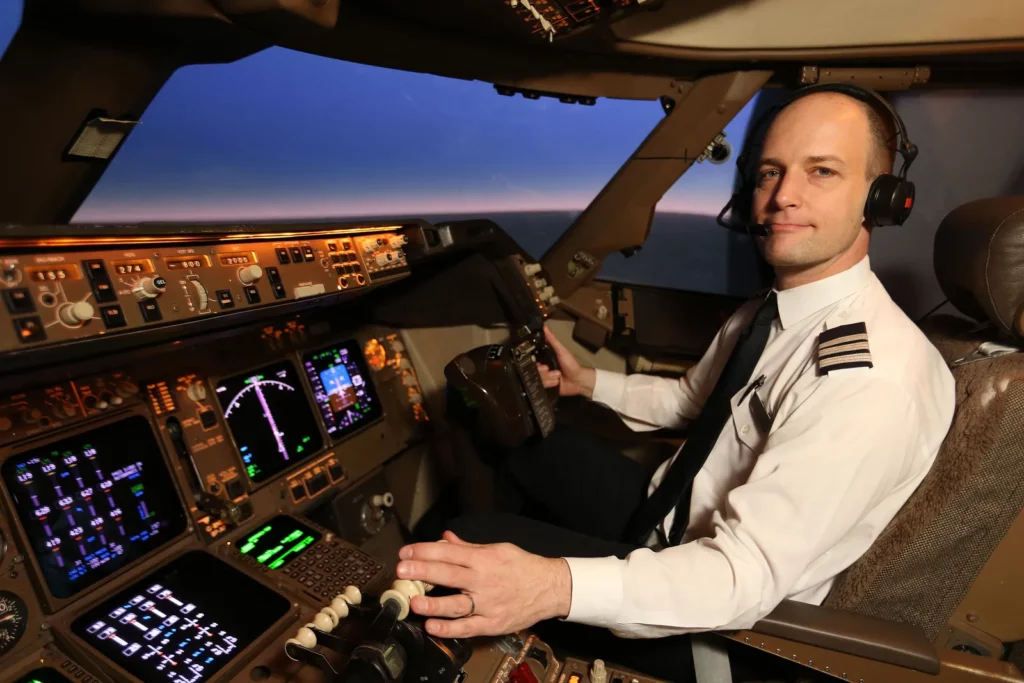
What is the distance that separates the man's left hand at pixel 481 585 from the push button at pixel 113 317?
56 cm

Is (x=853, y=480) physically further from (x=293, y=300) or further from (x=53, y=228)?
(x=53, y=228)

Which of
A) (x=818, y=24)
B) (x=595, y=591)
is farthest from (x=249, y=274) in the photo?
(x=818, y=24)

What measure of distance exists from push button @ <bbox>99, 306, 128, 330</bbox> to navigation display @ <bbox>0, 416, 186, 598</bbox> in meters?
0.32

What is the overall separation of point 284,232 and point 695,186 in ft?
7.03

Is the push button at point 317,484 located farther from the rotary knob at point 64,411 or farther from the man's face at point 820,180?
the man's face at point 820,180

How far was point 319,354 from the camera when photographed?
168 cm

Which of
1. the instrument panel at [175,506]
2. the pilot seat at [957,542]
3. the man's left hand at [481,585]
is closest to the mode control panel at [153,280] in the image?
the instrument panel at [175,506]

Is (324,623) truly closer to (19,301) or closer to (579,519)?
(19,301)

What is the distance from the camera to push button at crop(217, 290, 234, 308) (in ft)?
3.51

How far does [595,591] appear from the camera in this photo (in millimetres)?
924

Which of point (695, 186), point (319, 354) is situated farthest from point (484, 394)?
point (695, 186)

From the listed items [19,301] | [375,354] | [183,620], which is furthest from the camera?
[375,354]

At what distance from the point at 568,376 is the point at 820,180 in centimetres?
88

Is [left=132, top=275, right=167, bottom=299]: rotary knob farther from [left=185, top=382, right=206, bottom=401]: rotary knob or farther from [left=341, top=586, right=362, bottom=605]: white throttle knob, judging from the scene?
[left=341, top=586, right=362, bottom=605]: white throttle knob
